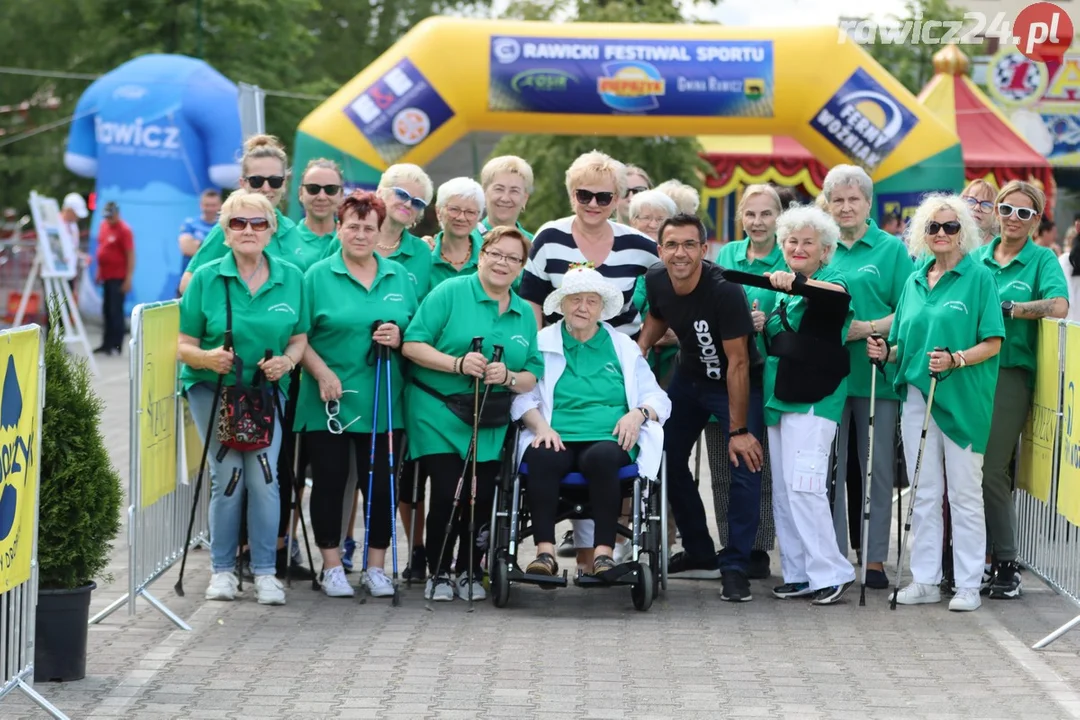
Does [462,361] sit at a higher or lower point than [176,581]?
higher

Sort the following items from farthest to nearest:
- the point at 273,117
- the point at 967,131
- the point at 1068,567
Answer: the point at 273,117 → the point at 967,131 → the point at 1068,567

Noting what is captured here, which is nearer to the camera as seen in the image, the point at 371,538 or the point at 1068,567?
the point at 1068,567

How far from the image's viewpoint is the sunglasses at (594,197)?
8.09 m

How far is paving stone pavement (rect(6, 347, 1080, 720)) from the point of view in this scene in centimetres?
578

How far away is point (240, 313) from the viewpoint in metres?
7.38

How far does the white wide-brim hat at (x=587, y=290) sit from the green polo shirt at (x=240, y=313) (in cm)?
120

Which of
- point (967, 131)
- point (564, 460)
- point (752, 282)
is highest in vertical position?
point (967, 131)

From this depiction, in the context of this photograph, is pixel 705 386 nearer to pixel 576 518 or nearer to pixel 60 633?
pixel 576 518

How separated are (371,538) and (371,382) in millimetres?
738

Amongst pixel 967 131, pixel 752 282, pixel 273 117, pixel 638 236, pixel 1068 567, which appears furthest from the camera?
pixel 273 117

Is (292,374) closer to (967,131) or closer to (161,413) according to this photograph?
(161,413)

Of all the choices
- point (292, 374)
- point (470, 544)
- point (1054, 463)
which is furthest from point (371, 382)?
point (1054, 463)

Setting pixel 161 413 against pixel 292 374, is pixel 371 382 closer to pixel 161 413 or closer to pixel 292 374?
pixel 292 374

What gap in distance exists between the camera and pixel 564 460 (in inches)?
298
